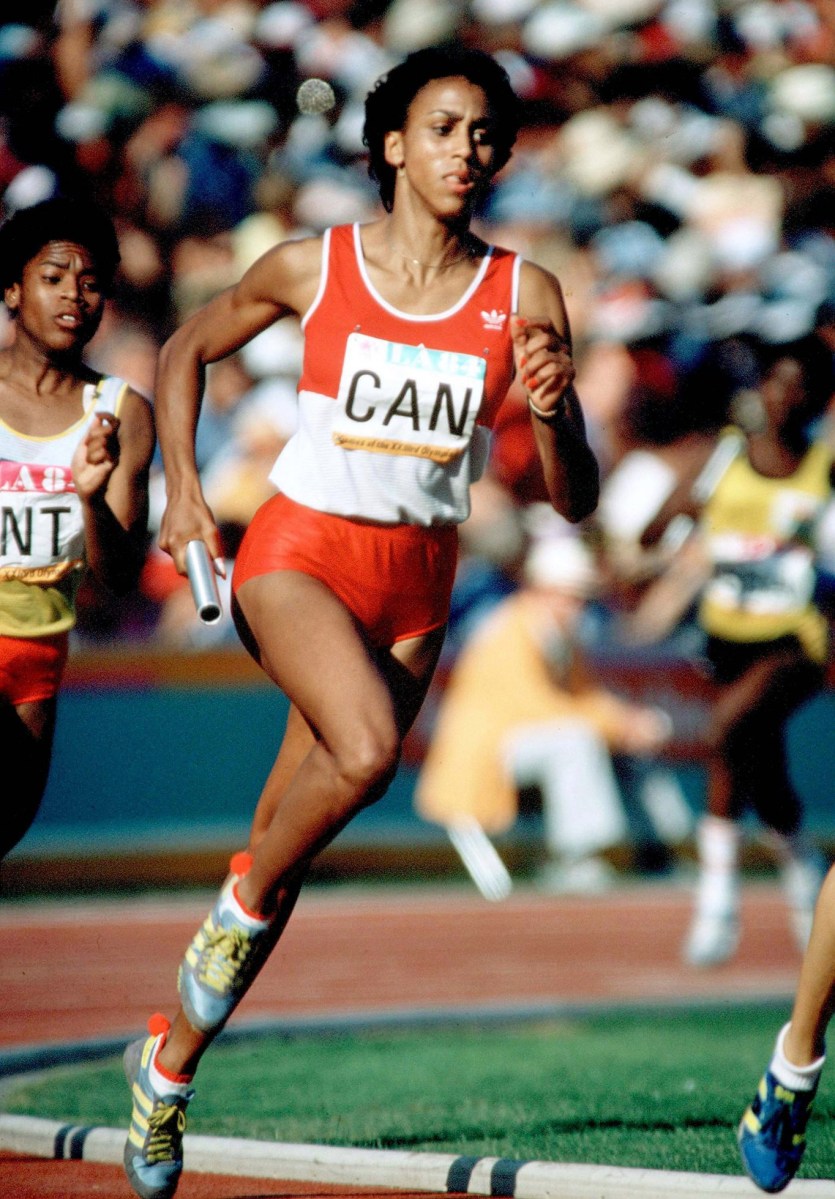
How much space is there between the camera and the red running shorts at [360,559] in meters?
4.42

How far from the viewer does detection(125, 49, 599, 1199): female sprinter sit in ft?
13.8

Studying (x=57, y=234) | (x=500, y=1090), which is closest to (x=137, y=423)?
(x=57, y=234)

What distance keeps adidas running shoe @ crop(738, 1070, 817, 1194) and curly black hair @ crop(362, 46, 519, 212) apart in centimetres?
230

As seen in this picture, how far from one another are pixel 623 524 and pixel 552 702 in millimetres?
1265

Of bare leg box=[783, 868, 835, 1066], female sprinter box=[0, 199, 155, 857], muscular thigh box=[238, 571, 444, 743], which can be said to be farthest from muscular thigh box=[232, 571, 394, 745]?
bare leg box=[783, 868, 835, 1066]

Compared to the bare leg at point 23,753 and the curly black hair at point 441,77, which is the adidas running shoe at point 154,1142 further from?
the curly black hair at point 441,77

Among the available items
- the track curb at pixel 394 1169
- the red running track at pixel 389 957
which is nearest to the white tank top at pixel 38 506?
the track curb at pixel 394 1169

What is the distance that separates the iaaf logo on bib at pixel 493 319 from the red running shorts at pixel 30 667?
57.4 inches

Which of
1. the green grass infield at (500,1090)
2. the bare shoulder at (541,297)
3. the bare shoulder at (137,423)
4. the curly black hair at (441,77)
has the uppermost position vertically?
the curly black hair at (441,77)

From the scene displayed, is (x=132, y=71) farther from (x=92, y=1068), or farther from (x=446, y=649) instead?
(x=92, y=1068)

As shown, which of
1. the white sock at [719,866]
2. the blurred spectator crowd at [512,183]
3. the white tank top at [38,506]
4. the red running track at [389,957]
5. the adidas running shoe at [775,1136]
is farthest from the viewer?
the blurred spectator crowd at [512,183]

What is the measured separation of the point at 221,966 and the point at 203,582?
2.93 feet

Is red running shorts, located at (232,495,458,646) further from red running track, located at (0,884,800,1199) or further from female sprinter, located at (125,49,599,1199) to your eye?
red running track, located at (0,884,800,1199)

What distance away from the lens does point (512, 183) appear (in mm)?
14148
